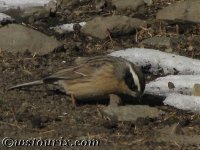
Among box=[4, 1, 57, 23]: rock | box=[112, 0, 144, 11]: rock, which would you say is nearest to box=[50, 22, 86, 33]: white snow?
box=[4, 1, 57, 23]: rock

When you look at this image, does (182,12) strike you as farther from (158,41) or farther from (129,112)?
(129,112)

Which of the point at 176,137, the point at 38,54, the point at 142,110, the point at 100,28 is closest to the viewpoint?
Result: the point at 176,137

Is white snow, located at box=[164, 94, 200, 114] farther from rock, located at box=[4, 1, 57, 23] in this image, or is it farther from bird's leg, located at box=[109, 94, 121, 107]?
rock, located at box=[4, 1, 57, 23]

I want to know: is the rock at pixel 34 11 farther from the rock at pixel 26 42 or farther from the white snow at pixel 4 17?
the rock at pixel 26 42

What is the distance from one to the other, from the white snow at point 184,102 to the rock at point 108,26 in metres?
2.37

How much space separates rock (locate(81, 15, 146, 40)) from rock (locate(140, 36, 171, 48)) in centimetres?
36

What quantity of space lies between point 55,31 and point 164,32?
1.51 m

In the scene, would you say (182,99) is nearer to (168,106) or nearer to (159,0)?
(168,106)

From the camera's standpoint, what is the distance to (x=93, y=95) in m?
7.72

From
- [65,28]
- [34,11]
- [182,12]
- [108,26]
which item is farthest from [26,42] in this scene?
[182,12]

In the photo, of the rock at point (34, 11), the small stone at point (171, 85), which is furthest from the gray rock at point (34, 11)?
the small stone at point (171, 85)

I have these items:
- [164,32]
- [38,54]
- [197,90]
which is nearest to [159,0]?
[164,32]

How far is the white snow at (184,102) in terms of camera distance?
769cm

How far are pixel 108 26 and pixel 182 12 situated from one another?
123cm
